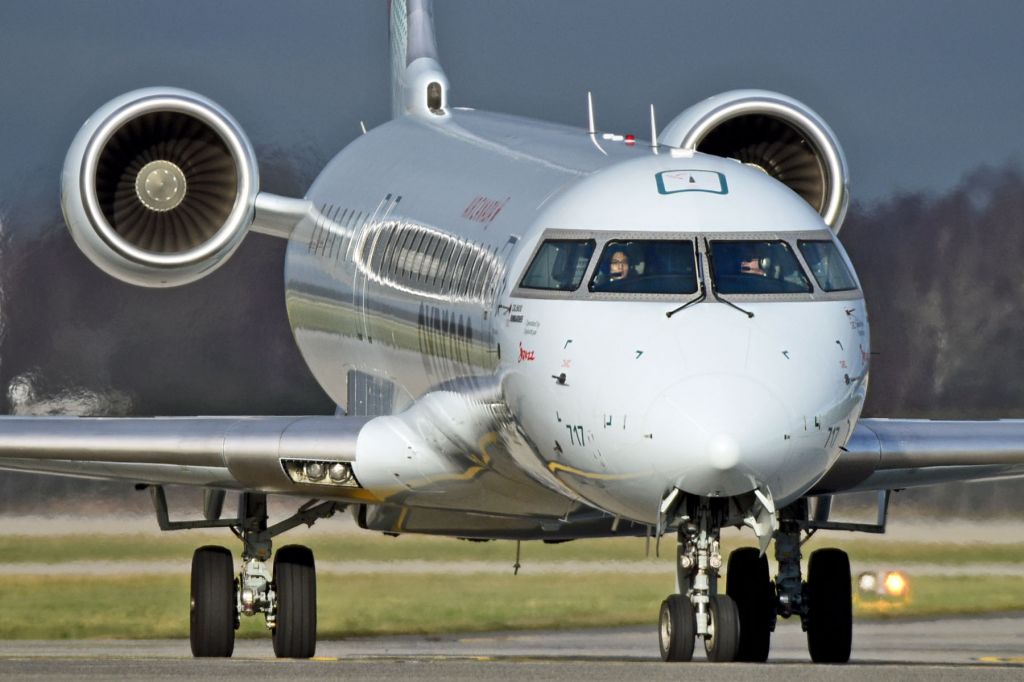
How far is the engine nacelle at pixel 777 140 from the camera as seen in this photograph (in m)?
23.9

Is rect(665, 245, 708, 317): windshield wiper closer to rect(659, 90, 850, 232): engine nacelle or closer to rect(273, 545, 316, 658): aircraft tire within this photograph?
rect(273, 545, 316, 658): aircraft tire

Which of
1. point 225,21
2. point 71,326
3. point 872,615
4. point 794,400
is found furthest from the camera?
point 225,21

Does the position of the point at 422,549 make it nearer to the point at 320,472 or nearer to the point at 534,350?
the point at 320,472

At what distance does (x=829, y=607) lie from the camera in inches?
843

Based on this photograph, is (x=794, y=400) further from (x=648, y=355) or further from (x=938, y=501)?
(x=938, y=501)

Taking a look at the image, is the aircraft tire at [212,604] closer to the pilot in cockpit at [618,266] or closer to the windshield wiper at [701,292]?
the pilot in cockpit at [618,266]

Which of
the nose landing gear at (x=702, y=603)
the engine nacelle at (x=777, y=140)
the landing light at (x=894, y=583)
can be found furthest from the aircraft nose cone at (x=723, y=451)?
the landing light at (x=894, y=583)

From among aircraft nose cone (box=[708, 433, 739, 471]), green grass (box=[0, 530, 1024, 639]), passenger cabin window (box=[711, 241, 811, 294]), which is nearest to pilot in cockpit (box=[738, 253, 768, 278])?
passenger cabin window (box=[711, 241, 811, 294])

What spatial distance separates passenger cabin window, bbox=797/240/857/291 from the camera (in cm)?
1692

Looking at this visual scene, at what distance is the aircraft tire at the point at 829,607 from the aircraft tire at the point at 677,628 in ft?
15.5

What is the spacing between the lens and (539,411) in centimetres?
1672

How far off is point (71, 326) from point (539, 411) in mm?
14401

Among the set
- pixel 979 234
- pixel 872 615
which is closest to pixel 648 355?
pixel 872 615

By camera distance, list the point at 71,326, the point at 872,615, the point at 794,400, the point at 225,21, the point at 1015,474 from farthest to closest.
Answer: the point at 225,21 < the point at 71,326 < the point at 872,615 < the point at 1015,474 < the point at 794,400
